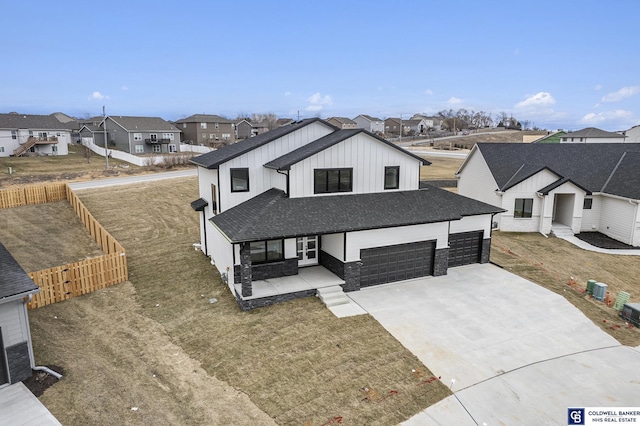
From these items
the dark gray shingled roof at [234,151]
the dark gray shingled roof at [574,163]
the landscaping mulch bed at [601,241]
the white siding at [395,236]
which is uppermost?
the dark gray shingled roof at [234,151]

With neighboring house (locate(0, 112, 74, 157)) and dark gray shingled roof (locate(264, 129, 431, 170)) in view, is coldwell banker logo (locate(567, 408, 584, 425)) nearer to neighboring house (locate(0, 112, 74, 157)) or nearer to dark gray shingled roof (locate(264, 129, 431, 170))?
dark gray shingled roof (locate(264, 129, 431, 170))

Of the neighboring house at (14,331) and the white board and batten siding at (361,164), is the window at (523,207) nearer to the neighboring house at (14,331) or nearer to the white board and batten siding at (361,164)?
the white board and batten siding at (361,164)

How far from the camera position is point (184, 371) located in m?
12.7

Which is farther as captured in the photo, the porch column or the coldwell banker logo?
the porch column

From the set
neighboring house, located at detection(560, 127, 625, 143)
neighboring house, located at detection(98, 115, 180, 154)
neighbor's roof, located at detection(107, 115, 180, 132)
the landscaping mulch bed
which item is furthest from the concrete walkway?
neighboring house, located at detection(560, 127, 625, 143)

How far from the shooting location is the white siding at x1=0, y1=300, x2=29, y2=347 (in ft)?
37.9

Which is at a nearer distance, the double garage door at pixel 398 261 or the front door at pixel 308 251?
the double garage door at pixel 398 261

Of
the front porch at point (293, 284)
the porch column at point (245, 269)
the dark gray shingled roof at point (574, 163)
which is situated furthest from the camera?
the dark gray shingled roof at point (574, 163)

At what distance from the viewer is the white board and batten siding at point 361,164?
19203mm

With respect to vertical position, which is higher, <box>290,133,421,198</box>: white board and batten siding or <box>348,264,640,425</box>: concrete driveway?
<box>290,133,421,198</box>: white board and batten siding

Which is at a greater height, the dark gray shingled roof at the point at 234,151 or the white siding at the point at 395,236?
the dark gray shingled roof at the point at 234,151

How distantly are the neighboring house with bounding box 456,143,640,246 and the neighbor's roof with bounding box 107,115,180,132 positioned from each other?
52.6 meters

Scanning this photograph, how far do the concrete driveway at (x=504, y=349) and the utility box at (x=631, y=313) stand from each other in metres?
1.78

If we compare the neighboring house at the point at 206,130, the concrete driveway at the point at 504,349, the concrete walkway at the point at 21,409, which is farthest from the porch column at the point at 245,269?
the neighboring house at the point at 206,130
